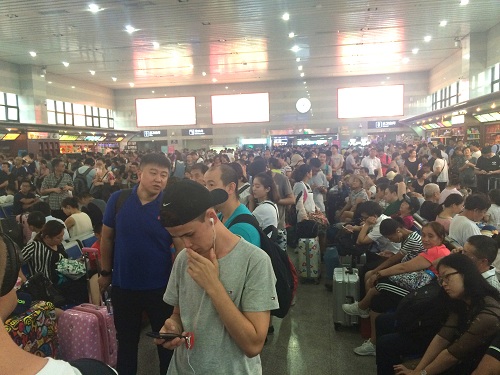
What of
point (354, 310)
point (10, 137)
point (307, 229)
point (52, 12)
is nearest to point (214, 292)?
point (354, 310)

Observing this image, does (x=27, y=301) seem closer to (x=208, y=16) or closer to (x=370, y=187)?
(x=370, y=187)

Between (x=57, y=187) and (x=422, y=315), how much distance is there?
669cm

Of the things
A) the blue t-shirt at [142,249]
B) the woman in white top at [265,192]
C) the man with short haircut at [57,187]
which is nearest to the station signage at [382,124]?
the man with short haircut at [57,187]

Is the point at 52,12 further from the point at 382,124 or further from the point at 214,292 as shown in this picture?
the point at 382,124

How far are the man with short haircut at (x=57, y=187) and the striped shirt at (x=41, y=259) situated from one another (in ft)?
12.1

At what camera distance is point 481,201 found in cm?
424

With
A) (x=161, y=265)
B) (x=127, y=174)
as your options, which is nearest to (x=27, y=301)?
(x=161, y=265)

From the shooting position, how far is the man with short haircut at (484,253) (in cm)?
292

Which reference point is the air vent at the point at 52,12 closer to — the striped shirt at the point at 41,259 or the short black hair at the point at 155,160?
the striped shirt at the point at 41,259

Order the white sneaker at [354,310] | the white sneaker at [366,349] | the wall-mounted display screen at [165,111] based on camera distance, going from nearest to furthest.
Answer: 1. the white sneaker at [366,349]
2. the white sneaker at [354,310]
3. the wall-mounted display screen at [165,111]

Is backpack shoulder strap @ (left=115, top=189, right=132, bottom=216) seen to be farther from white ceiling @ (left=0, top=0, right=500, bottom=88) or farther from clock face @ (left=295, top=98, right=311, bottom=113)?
clock face @ (left=295, top=98, right=311, bottom=113)

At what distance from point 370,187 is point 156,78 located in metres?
21.6

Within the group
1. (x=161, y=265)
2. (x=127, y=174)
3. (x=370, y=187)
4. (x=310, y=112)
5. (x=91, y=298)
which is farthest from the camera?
(x=310, y=112)

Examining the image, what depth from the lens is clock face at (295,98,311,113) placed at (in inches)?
1150
